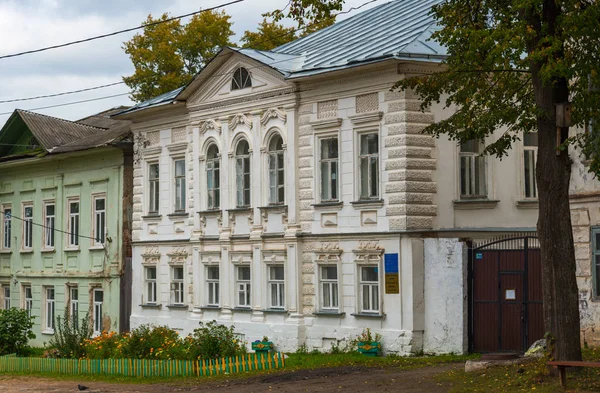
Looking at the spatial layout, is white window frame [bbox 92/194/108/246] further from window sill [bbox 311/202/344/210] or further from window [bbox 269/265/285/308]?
window sill [bbox 311/202/344/210]

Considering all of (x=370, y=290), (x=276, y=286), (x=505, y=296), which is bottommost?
(x=505, y=296)

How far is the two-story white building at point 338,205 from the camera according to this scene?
23.6 m

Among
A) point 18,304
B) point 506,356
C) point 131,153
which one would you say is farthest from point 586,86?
point 18,304

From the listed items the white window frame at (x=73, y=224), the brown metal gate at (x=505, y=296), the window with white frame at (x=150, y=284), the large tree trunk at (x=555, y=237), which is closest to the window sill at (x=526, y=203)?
the brown metal gate at (x=505, y=296)

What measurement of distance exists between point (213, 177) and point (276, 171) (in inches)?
113


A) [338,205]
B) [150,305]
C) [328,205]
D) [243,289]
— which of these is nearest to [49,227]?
[150,305]

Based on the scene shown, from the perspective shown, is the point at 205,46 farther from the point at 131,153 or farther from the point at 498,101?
the point at 498,101

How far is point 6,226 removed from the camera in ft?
134

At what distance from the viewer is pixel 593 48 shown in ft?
50.6

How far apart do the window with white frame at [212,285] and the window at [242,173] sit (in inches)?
86.8

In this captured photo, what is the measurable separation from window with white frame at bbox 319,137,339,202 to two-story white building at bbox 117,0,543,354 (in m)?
0.04

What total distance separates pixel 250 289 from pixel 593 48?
14.7 m

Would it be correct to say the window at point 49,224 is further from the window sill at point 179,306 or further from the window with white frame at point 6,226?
the window sill at point 179,306

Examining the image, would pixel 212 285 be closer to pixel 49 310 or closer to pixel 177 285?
pixel 177 285
